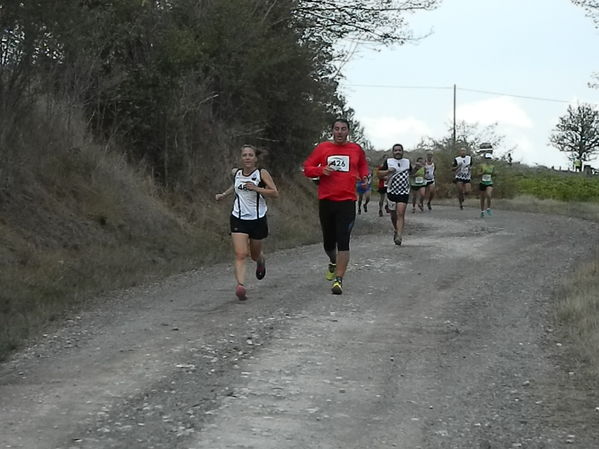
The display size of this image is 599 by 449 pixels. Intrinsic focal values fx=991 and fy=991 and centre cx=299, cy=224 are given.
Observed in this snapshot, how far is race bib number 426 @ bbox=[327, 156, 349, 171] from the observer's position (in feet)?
38.1

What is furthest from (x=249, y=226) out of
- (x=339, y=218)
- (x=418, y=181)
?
(x=418, y=181)

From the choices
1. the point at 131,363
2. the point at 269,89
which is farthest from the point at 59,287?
the point at 269,89

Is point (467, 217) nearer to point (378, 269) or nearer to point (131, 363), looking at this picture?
point (378, 269)

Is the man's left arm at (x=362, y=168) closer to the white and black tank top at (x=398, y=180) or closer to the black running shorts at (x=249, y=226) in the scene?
the black running shorts at (x=249, y=226)

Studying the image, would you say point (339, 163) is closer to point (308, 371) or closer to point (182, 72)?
point (308, 371)

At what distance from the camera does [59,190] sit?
626 inches

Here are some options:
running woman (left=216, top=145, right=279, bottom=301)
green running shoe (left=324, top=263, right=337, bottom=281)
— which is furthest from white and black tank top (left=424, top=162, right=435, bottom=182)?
running woman (left=216, top=145, right=279, bottom=301)

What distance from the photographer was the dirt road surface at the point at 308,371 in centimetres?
622

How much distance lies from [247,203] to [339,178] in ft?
3.69

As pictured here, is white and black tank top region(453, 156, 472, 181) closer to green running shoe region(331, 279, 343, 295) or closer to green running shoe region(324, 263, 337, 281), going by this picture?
green running shoe region(324, 263, 337, 281)

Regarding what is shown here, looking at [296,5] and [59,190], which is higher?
[296,5]

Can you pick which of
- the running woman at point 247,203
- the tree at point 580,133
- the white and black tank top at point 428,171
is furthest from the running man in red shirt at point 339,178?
the tree at point 580,133

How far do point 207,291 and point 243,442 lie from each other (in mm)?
6230

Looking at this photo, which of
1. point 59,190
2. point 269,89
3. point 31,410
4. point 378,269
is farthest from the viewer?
point 269,89
